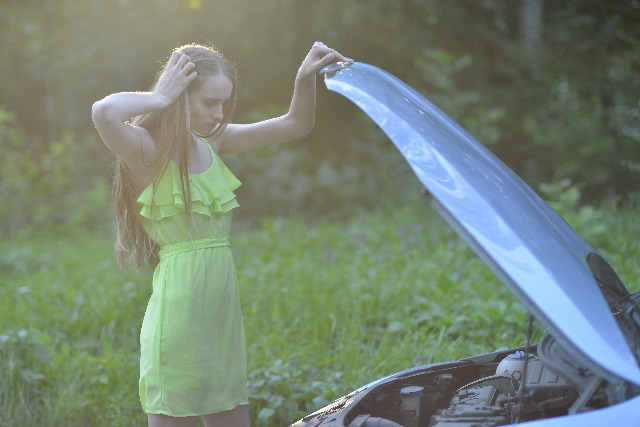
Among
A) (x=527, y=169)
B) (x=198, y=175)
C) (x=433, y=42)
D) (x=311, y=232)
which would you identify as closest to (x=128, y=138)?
(x=198, y=175)

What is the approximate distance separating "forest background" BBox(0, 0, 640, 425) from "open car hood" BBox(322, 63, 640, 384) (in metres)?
6.00

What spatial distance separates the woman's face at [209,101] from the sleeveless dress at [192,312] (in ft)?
0.50

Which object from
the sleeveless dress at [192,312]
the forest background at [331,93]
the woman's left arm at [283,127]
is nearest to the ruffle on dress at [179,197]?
the sleeveless dress at [192,312]

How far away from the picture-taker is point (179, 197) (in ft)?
7.67

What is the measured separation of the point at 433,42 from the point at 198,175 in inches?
340

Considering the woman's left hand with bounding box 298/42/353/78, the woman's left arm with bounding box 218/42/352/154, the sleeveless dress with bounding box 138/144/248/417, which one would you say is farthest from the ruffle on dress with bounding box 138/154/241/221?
the woman's left hand with bounding box 298/42/353/78

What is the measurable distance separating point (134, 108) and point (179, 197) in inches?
11.7

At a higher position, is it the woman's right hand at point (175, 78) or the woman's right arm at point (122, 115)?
the woman's right hand at point (175, 78)

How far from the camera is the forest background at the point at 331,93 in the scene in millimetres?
9133

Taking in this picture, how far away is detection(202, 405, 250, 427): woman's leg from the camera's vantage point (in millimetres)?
2363

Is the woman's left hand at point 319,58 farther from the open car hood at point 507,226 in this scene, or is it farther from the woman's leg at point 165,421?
the woman's leg at point 165,421

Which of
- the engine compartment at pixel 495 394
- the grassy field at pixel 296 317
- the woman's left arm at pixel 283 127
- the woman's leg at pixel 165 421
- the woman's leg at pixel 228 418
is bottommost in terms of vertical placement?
the grassy field at pixel 296 317

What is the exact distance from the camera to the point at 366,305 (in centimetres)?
503

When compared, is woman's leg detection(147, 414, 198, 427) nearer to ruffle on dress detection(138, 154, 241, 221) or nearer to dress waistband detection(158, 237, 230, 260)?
dress waistband detection(158, 237, 230, 260)
